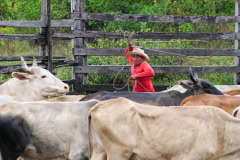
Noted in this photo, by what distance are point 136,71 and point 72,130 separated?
3.26 m

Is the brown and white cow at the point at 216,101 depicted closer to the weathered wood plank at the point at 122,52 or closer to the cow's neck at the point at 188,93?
the cow's neck at the point at 188,93

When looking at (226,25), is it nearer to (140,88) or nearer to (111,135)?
(140,88)

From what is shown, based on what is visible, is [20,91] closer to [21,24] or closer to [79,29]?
[21,24]

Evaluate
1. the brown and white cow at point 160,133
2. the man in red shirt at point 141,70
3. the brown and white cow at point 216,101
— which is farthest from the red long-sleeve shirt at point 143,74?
the brown and white cow at point 160,133

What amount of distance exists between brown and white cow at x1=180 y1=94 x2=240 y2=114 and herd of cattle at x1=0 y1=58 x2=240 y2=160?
0.69m

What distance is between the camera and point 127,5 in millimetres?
23438

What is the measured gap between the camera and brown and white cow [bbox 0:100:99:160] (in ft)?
23.2

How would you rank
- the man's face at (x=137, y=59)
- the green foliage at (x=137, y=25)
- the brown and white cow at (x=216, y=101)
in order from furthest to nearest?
the green foliage at (x=137, y=25), the man's face at (x=137, y=59), the brown and white cow at (x=216, y=101)

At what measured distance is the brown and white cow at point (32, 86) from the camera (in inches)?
366

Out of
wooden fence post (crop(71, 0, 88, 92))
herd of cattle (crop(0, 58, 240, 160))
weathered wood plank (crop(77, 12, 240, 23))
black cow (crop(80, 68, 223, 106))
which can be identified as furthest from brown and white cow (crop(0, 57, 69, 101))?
weathered wood plank (crop(77, 12, 240, 23))

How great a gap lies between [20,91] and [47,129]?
2.30m

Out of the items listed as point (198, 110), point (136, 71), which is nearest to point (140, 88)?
point (136, 71)

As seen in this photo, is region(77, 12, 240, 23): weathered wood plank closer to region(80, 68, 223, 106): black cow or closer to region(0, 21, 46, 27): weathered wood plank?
region(0, 21, 46, 27): weathered wood plank

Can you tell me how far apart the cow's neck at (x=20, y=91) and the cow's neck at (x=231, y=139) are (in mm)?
3703
